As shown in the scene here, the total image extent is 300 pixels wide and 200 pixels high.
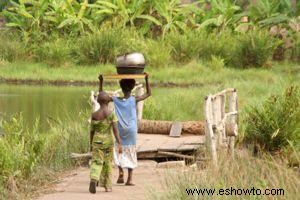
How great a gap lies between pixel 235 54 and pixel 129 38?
11.3 feet

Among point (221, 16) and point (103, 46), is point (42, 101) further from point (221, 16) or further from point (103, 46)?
point (221, 16)

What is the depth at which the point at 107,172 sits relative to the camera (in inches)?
393

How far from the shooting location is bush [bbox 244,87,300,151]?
1344 cm

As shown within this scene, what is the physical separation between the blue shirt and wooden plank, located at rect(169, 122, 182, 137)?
10.9ft

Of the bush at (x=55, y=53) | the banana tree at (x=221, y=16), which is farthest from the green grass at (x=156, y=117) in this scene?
the banana tree at (x=221, y=16)

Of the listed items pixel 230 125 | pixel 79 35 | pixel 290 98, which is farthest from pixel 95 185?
pixel 79 35

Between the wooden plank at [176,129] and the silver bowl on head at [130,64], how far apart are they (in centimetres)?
289

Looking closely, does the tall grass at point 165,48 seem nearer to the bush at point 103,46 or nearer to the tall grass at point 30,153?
the bush at point 103,46

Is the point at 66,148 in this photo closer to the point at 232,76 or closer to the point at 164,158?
the point at 164,158

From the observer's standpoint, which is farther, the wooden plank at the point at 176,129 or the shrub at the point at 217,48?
the shrub at the point at 217,48

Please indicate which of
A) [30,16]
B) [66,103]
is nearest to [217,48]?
[30,16]

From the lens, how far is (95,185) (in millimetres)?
9852

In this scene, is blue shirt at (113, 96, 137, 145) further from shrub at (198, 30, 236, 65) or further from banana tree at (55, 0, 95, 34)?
banana tree at (55, 0, 95, 34)

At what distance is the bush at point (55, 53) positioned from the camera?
29.1 m
